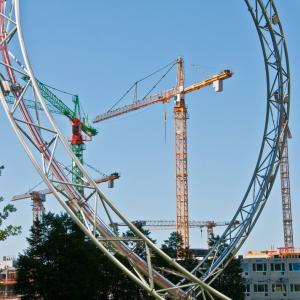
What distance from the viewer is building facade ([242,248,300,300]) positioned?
229 feet

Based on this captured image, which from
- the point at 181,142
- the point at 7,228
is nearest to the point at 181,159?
the point at 181,142

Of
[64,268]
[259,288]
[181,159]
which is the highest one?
[181,159]

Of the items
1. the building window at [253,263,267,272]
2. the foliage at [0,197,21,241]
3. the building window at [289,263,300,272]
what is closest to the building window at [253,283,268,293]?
the building window at [253,263,267,272]

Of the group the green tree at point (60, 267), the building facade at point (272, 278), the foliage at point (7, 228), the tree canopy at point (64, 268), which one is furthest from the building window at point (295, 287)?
the foliage at point (7, 228)

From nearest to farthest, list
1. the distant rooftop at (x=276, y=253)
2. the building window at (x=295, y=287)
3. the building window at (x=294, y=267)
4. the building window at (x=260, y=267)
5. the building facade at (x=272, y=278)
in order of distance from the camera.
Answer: the building window at (x=295, y=287)
the building facade at (x=272, y=278)
the building window at (x=294, y=267)
the building window at (x=260, y=267)
the distant rooftop at (x=276, y=253)

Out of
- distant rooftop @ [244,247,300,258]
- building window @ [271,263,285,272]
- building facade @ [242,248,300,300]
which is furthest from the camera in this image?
distant rooftop @ [244,247,300,258]

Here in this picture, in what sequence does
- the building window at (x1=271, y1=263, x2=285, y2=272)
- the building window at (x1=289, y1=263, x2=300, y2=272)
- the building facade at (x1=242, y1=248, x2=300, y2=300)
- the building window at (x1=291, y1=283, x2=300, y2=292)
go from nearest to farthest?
the building window at (x1=291, y1=283, x2=300, y2=292)
the building facade at (x1=242, y1=248, x2=300, y2=300)
the building window at (x1=289, y1=263, x2=300, y2=272)
the building window at (x1=271, y1=263, x2=285, y2=272)

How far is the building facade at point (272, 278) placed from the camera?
6994cm

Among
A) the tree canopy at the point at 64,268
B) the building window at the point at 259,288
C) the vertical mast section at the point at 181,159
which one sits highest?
the vertical mast section at the point at 181,159

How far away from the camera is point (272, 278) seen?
70.6 m

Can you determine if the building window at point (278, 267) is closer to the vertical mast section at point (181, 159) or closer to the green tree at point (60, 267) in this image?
the vertical mast section at point (181, 159)

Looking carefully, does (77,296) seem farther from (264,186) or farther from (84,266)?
(264,186)

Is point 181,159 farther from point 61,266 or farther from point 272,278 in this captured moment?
point 61,266

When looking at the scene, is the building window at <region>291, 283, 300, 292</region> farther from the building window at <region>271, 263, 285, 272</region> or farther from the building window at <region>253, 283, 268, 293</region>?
the building window at <region>253, 283, 268, 293</region>
